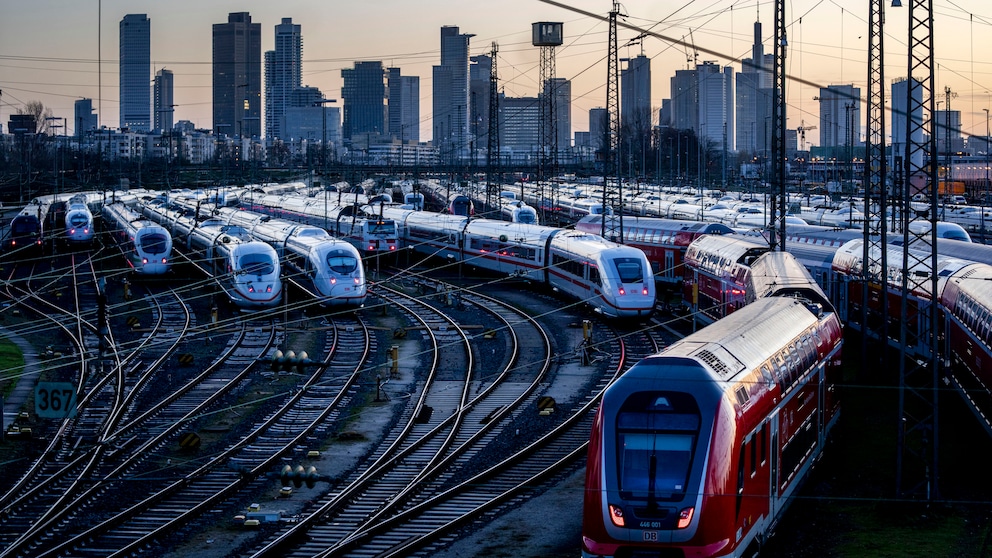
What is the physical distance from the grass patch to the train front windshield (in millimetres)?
16870

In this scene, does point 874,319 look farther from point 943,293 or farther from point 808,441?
point 808,441

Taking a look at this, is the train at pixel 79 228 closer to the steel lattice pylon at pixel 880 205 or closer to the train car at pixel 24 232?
the train car at pixel 24 232

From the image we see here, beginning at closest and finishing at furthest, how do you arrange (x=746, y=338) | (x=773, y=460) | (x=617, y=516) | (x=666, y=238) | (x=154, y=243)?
(x=617, y=516) → (x=773, y=460) → (x=746, y=338) → (x=154, y=243) → (x=666, y=238)

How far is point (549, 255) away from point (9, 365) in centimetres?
1918

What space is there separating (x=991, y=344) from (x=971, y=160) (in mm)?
135880

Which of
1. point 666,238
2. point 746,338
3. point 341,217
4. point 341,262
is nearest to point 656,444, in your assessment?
point 746,338

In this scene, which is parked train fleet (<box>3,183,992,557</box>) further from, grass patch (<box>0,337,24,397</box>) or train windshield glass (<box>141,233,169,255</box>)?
grass patch (<box>0,337,24,397</box>)

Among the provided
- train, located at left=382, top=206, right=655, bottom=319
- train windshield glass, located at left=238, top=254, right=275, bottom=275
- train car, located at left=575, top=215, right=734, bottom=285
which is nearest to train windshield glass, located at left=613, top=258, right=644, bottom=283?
train, located at left=382, top=206, right=655, bottom=319

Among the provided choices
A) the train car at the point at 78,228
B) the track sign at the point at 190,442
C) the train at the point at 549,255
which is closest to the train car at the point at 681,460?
the track sign at the point at 190,442

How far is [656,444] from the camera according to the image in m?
13.5

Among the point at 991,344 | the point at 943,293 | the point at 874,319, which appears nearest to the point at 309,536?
the point at 991,344

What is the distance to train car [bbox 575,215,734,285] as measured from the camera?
47.9 metres

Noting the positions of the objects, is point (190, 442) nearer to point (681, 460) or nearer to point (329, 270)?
point (681, 460)

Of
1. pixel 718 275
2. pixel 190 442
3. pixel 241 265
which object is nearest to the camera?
pixel 190 442
